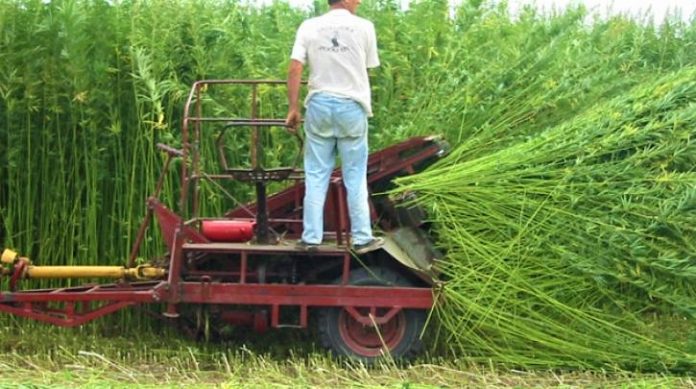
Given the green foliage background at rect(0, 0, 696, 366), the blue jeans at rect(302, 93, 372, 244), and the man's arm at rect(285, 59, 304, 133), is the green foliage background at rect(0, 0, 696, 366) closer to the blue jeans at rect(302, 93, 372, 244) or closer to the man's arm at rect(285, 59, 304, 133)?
the blue jeans at rect(302, 93, 372, 244)

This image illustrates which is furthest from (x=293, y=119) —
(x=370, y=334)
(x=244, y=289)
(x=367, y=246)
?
(x=370, y=334)

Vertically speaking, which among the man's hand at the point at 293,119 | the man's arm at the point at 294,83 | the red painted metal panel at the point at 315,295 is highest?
the man's arm at the point at 294,83

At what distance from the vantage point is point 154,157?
739 centimetres

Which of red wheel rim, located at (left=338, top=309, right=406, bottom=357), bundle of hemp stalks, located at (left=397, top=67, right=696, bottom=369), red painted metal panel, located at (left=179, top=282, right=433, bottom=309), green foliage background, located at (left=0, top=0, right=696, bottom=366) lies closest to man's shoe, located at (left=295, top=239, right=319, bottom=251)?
red painted metal panel, located at (left=179, top=282, right=433, bottom=309)

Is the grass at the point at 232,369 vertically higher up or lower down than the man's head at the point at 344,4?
lower down

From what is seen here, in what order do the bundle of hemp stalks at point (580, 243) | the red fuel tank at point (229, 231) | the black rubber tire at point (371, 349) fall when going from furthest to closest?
the red fuel tank at point (229, 231) < the black rubber tire at point (371, 349) < the bundle of hemp stalks at point (580, 243)

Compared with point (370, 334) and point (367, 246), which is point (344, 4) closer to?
point (367, 246)

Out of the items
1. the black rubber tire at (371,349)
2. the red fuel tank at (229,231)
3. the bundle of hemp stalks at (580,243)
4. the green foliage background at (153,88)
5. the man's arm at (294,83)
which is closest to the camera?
the bundle of hemp stalks at (580,243)

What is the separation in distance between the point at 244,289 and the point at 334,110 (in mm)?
1199

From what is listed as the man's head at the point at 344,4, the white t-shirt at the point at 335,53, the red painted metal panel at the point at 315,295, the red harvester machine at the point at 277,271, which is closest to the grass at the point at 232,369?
the red harvester machine at the point at 277,271

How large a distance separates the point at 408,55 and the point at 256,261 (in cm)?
205

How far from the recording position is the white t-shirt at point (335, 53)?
6152 millimetres

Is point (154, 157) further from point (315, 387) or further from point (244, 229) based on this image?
point (315, 387)

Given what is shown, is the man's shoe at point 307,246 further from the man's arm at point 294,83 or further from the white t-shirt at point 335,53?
the white t-shirt at point 335,53
